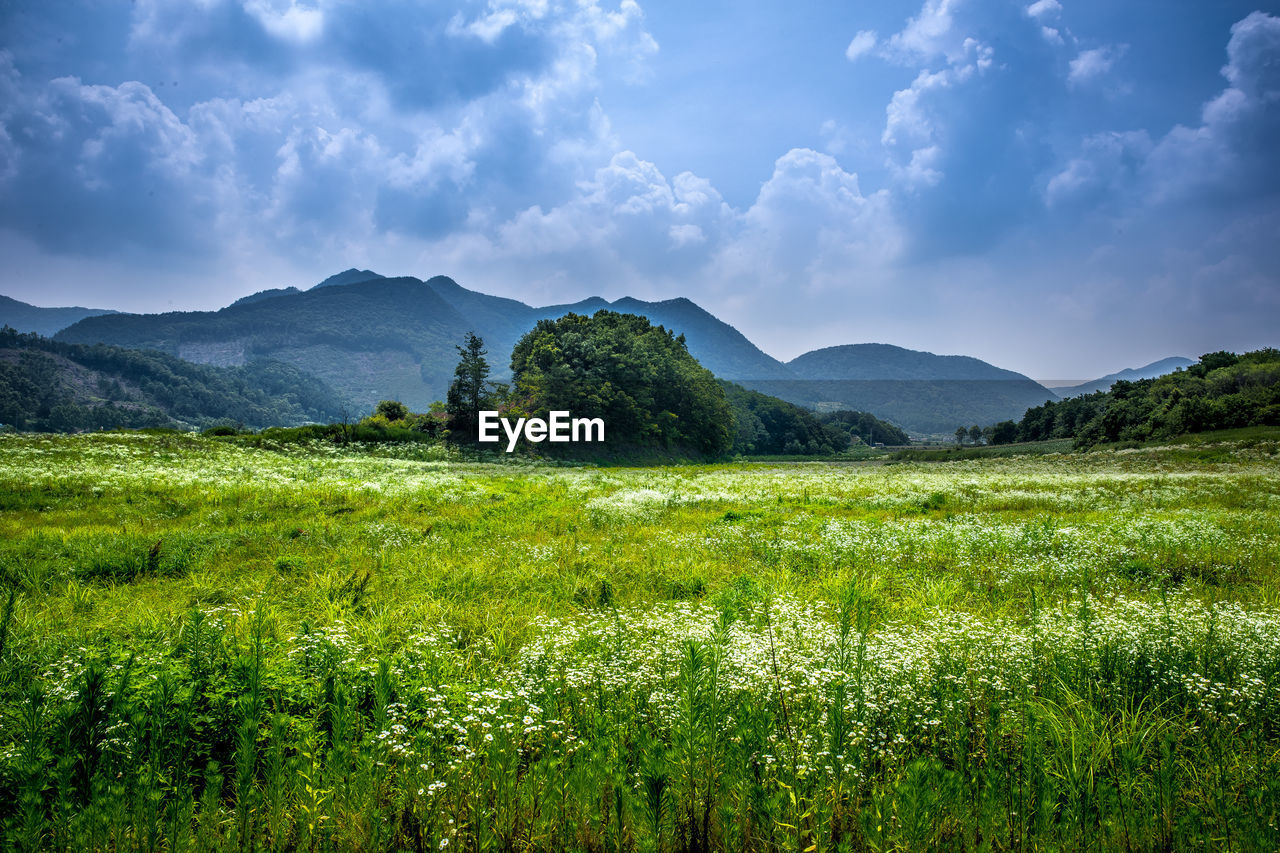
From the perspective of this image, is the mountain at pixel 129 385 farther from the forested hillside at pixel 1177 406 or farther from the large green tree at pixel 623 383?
the forested hillside at pixel 1177 406

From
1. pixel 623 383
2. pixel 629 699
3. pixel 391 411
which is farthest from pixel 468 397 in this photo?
pixel 629 699

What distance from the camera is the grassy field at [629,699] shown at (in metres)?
2.87

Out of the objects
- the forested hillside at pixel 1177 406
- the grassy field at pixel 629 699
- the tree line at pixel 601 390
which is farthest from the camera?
the tree line at pixel 601 390

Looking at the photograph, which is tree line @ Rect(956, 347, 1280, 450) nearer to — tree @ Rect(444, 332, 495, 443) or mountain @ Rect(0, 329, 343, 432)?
tree @ Rect(444, 332, 495, 443)

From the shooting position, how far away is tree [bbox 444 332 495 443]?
201ft

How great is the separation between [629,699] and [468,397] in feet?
205

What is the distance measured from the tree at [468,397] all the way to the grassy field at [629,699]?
→ 51917mm

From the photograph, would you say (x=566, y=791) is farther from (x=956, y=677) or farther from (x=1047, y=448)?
(x=1047, y=448)

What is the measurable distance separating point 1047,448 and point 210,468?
9634cm

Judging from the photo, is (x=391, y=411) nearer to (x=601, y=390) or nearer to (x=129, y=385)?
(x=601, y=390)

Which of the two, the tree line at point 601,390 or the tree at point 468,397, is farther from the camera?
the tree line at point 601,390

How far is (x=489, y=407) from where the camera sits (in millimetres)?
62062

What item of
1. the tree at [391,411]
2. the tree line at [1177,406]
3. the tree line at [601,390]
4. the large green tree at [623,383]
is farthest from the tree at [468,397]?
the tree line at [1177,406]

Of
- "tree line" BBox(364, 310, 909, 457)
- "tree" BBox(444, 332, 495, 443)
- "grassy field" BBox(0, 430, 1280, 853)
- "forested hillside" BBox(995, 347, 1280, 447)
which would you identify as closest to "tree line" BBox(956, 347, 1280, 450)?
"forested hillside" BBox(995, 347, 1280, 447)
